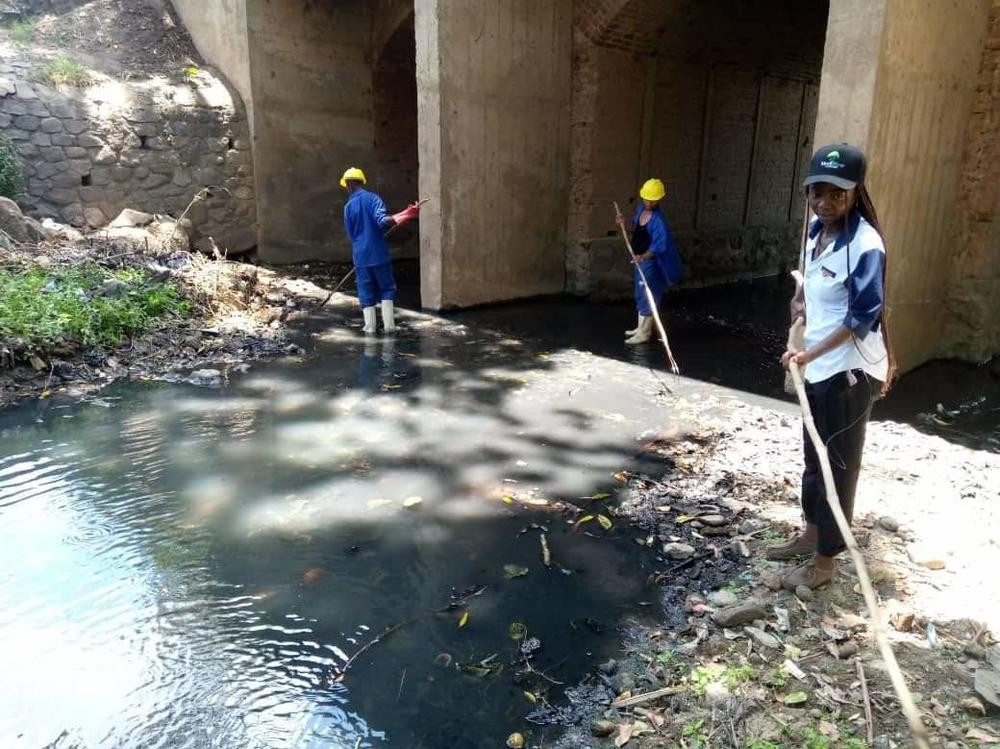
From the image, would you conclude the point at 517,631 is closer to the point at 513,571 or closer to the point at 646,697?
the point at 513,571

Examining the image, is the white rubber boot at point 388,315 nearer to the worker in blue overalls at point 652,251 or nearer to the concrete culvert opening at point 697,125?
the worker in blue overalls at point 652,251

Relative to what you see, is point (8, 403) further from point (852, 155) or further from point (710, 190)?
point (710, 190)

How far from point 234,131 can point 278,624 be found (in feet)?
32.8

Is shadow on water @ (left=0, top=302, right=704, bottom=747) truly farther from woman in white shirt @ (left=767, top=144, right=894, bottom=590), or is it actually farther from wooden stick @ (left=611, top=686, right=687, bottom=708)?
woman in white shirt @ (left=767, top=144, right=894, bottom=590)

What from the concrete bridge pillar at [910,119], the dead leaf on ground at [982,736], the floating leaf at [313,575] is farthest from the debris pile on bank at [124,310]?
the dead leaf on ground at [982,736]

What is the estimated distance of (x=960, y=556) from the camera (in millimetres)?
3559

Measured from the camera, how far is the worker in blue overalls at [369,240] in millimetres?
7633

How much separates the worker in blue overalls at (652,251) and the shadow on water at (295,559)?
205 cm

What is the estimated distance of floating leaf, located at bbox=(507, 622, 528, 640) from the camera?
3.08 m

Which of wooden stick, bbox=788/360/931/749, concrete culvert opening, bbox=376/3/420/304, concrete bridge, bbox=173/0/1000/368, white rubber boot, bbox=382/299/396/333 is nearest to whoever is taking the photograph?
wooden stick, bbox=788/360/931/749

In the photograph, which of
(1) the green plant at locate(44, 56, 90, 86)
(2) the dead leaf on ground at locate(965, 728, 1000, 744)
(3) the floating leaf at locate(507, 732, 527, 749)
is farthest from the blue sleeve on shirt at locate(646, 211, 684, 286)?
(1) the green plant at locate(44, 56, 90, 86)

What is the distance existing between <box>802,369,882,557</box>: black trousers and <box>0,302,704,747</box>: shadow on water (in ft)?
2.78

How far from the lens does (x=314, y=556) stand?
12.1 feet

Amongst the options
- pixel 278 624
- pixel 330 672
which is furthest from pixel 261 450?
pixel 330 672
